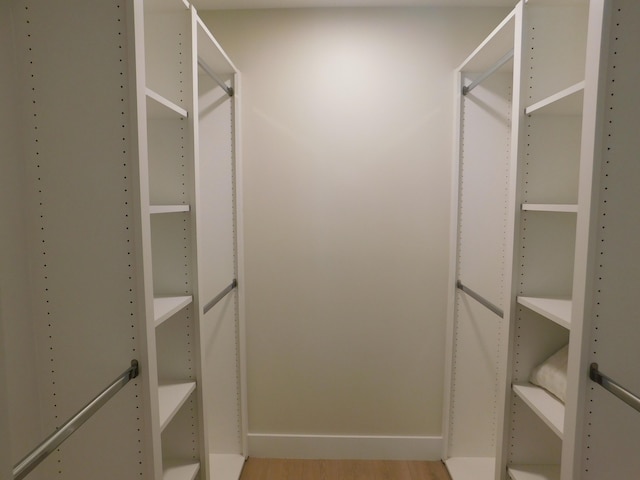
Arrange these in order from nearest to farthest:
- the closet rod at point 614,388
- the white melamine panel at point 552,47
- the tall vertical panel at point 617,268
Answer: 1. the closet rod at point 614,388
2. the tall vertical panel at point 617,268
3. the white melamine panel at point 552,47

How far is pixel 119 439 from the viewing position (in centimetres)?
113

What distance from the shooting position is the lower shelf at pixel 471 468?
87.4 inches

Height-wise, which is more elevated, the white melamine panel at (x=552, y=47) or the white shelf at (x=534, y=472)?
the white melamine panel at (x=552, y=47)

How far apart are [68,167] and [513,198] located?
4.75 feet

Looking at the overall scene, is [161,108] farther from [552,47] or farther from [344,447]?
[344,447]

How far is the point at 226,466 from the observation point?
2.29m

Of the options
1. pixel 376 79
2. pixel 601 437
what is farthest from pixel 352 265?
pixel 601 437

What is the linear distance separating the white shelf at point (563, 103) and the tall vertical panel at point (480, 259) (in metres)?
0.75

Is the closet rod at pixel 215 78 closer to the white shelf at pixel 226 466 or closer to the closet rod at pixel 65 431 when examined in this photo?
the closet rod at pixel 65 431

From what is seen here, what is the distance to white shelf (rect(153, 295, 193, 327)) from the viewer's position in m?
1.28

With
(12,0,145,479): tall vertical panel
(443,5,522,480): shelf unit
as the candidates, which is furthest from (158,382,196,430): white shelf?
(443,5,522,480): shelf unit

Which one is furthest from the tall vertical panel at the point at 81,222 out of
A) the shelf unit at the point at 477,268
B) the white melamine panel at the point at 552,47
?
the shelf unit at the point at 477,268

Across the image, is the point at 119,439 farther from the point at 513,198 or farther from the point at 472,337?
the point at 472,337

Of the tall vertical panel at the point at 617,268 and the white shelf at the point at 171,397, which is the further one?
the white shelf at the point at 171,397
